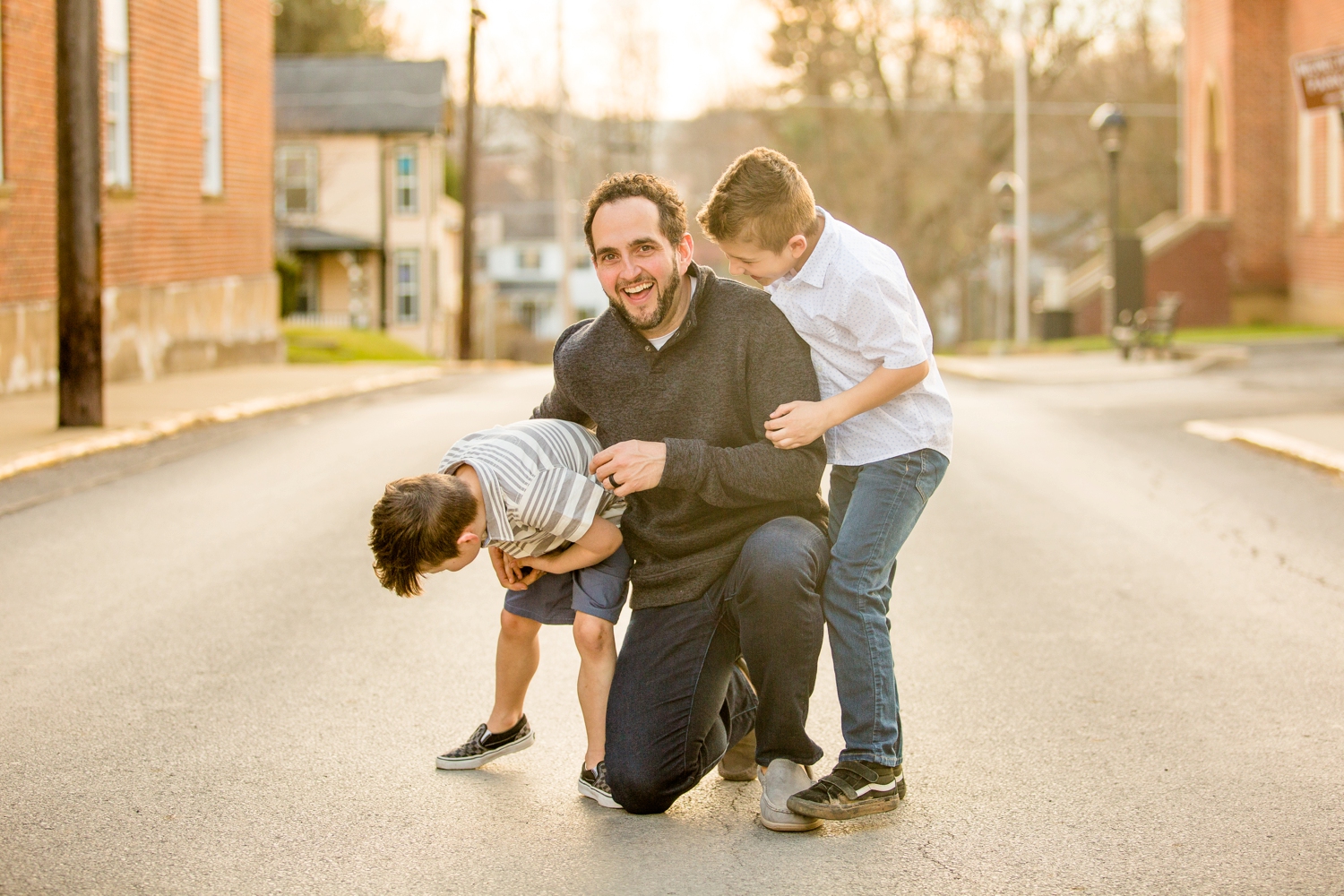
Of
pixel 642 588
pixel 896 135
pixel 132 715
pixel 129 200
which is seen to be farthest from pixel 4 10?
pixel 896 135

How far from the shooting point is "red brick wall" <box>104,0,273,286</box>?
20.1 meters

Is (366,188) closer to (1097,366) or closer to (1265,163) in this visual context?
(1265,163)

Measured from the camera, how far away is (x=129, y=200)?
1992 centimetres

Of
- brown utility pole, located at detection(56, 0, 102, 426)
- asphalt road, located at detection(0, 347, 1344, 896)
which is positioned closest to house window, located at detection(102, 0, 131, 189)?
brown utility pole, located at detection(56, 0, 102, 426)

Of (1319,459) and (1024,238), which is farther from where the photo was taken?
(1024,238)

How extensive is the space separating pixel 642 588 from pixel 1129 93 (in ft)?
158

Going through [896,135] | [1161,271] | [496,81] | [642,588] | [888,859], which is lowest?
[888,859]

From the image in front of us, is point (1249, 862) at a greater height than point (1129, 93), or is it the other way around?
point (1129, 93)

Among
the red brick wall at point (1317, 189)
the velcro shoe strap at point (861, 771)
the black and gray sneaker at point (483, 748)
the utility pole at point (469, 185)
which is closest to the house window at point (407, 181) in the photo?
the utility pole at point (469, 185)

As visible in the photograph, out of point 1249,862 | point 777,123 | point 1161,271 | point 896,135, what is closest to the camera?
point 1249,862

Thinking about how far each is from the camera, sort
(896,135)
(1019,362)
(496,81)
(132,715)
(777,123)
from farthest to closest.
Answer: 1. (496,81)
2. (777,123)
3. (896,135)
4. (1019,362)
5. (132,715)

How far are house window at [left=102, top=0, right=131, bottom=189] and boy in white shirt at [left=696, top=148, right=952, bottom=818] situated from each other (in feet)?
57.4

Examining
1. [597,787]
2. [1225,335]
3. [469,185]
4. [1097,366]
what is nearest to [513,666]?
[597,787]

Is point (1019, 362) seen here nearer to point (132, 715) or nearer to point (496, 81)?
point (132, 715)
